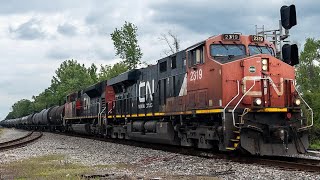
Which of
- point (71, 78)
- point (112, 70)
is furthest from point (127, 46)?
point (71, 78)

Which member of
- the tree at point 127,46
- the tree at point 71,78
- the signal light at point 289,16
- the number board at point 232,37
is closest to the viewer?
the signal light at point 289,16

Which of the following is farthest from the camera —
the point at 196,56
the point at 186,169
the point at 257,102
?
the point at 196,56

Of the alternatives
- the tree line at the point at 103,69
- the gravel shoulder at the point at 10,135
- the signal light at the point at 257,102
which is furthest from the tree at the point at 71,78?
the signal light at the point at 257,102

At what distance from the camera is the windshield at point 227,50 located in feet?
44.1

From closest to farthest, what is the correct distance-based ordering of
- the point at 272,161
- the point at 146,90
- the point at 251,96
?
the point at 272,161
the point at 251,96
the point at 146,90

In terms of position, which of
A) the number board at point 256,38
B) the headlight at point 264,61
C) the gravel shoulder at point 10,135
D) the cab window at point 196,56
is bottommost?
the gravel shoulder at point 10,135

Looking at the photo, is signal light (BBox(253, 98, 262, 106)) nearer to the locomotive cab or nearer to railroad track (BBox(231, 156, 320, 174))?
the locomotive cab

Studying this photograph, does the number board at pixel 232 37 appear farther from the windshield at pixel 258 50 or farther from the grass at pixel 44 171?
the grass at pixel 44 171

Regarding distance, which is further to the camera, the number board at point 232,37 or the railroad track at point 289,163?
the number board at point 232,37

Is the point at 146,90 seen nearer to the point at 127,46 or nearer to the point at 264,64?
the point at 264,64

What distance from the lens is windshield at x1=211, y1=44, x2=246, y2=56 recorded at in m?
13.4

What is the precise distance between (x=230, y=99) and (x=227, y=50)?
197 cm

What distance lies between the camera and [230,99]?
40.8ft

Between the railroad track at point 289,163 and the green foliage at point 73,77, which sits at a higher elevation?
the green foliage at point 73,77
